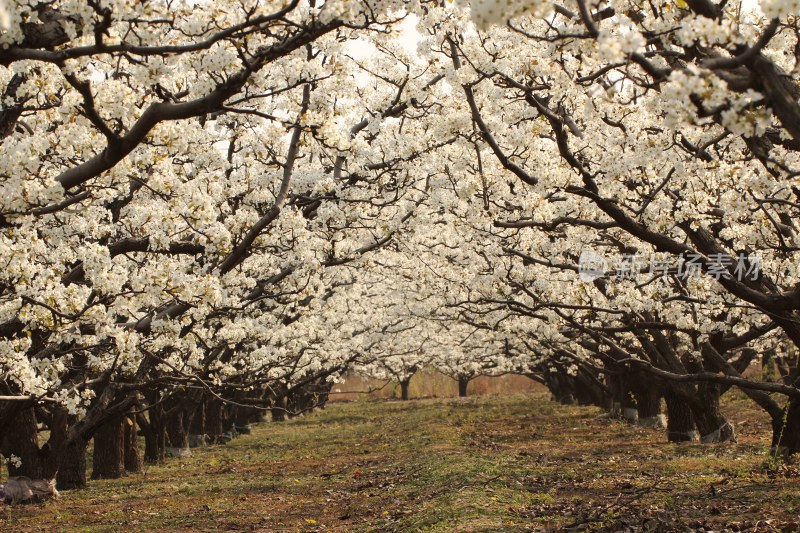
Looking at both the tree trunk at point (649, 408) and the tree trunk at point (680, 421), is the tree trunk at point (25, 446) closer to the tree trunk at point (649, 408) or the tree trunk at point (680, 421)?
the tree trunk at point (680, 421)

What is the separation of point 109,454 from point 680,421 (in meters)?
15.6

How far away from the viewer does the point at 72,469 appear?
20656 millimetres

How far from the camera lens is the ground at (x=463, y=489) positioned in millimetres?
11234

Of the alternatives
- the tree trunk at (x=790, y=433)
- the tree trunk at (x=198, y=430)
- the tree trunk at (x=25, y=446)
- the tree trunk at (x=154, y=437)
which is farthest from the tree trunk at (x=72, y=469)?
the tree trunk at (x=790, y=433)

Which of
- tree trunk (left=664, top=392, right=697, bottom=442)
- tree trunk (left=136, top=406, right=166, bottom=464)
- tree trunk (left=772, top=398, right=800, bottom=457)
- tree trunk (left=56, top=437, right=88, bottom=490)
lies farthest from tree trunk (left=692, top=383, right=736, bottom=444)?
tree trunk (left=136, top=406, right=166, bottom=464)

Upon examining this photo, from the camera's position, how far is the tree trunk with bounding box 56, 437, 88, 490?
20594mm

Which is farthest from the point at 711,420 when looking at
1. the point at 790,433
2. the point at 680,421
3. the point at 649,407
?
the point at 649,407

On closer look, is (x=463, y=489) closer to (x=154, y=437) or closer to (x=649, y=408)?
(x=154, y=437)

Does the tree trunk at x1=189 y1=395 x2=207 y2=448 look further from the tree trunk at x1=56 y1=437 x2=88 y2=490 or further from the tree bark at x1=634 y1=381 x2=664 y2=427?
the tree bark at x1=634 y1=381 x2=664 y2=427

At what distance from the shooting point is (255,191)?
1642 centimetres

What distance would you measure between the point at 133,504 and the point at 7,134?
947cm

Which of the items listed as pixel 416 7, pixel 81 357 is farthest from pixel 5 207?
pixel 81 357

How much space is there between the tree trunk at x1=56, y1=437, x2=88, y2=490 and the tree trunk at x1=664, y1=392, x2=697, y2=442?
50.2 ft

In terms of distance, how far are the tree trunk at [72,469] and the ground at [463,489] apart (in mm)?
687
